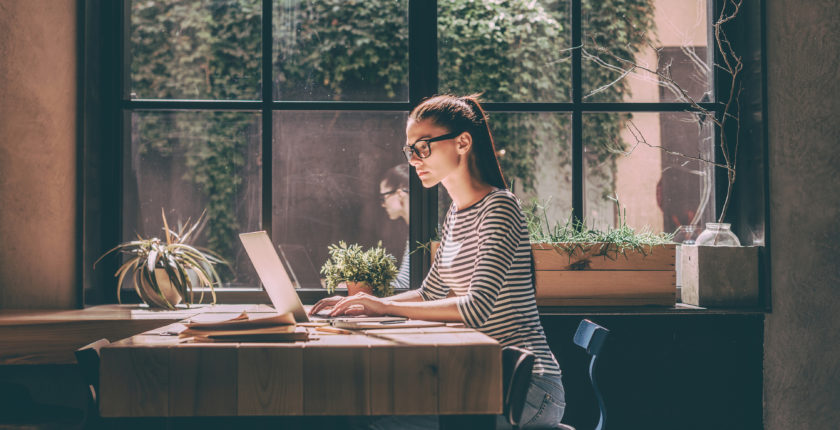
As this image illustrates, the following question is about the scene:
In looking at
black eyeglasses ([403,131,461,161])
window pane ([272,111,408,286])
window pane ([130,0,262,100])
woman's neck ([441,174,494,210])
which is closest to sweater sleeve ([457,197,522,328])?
woman's neck ([441,174,494,210])

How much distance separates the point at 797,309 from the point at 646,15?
1589 millimetres

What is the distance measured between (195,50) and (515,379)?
2392 mm

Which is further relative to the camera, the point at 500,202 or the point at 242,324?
the point at 500,202

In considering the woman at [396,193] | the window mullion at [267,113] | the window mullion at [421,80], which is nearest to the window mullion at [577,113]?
the window mullion at [421,80]

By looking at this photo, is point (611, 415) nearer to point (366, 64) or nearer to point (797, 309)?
point (797, 309)

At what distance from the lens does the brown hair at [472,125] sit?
7.17 ft

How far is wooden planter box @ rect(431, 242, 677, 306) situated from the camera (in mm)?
2805

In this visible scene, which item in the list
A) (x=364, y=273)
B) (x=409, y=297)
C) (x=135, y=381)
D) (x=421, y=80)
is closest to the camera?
(x=135, y=381)

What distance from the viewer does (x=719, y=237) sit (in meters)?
2.95

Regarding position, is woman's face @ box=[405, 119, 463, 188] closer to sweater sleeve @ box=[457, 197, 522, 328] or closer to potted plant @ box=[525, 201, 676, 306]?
sweater sleeve @ box=[457, 197, 522, 328]

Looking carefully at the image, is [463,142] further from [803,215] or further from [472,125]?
[803,215]

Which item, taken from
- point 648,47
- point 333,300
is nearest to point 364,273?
point 333,300

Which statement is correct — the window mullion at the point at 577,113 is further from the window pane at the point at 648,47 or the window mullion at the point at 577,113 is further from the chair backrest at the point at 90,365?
the chair backrest at the point at 90,365

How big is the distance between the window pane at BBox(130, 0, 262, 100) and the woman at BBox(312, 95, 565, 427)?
1.32 meters
